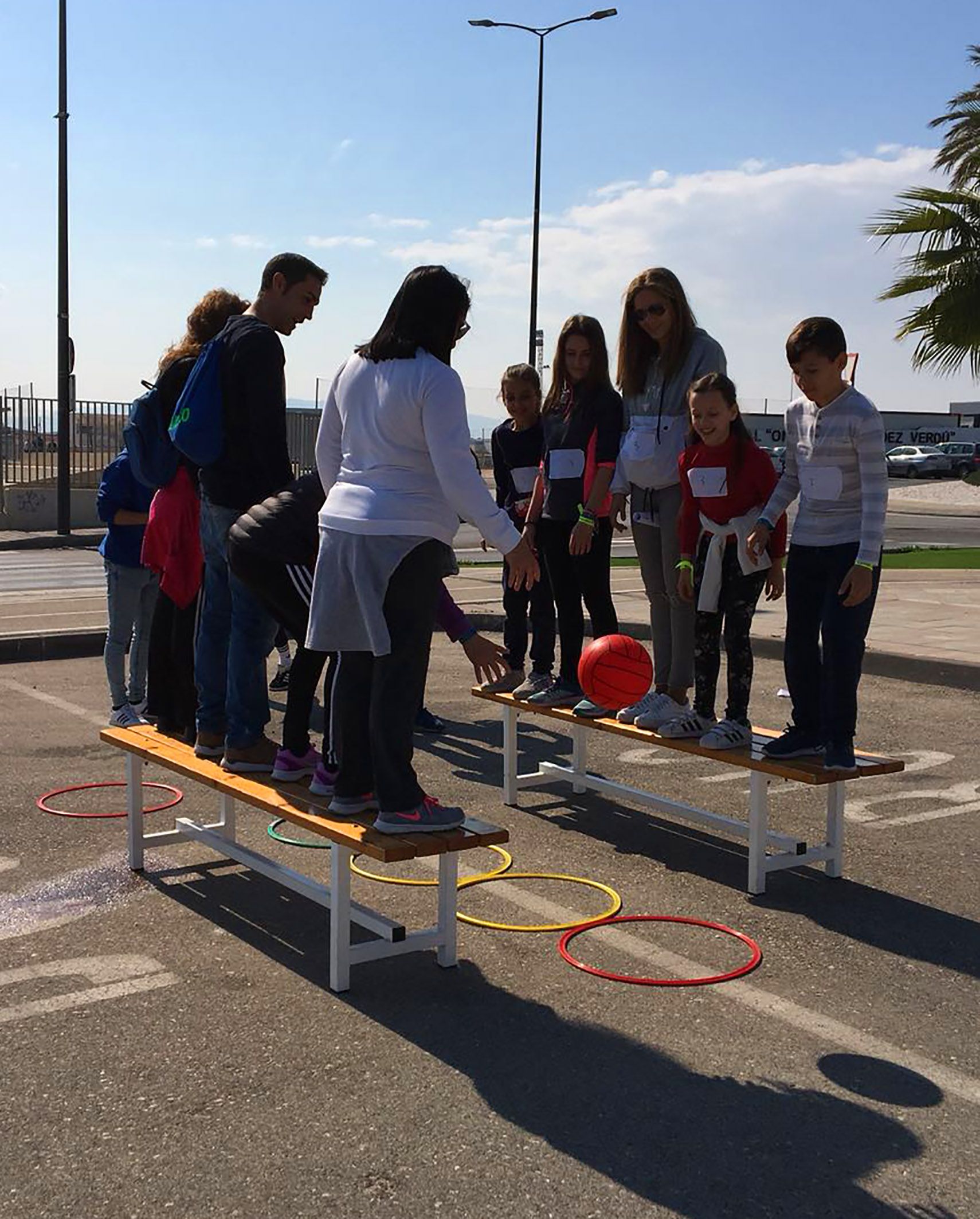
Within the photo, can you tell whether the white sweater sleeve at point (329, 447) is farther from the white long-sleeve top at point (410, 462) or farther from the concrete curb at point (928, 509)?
the concrete curb at point (928, 509)

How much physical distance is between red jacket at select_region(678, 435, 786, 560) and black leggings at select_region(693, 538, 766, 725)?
138mm

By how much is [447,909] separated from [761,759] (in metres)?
1.59

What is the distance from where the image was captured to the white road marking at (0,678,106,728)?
8555mm

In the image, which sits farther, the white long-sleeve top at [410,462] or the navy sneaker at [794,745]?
the navy sneaker at [794,745]

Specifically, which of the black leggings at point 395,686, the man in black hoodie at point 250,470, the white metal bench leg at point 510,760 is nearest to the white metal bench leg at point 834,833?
the white metal bench leg at point 510,760

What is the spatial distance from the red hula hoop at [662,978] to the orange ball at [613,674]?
4.76 feet

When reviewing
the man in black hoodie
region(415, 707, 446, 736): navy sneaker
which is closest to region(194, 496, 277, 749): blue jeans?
the man in black hoodie

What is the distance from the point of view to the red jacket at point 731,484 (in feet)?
19.0

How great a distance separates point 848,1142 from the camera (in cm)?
335

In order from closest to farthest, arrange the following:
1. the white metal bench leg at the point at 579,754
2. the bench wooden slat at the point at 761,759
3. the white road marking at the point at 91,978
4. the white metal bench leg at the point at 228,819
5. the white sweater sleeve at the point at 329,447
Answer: the white road marking at the point at 91,978, the white sweater sleeve at the point at 329,447, the bench wooden slat at the point at 761,759, the white metal bench leg at the point at 228,819, the white metal bench leg at the point at 579,754

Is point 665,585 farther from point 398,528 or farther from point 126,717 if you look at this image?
point 126,717

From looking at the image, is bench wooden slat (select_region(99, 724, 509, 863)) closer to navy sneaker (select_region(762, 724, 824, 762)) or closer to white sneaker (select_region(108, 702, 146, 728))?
navy sneaker (select_region(762, 724, 824, 762))

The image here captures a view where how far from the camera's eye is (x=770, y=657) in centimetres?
1164

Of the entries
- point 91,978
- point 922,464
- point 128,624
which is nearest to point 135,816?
point 91,978
